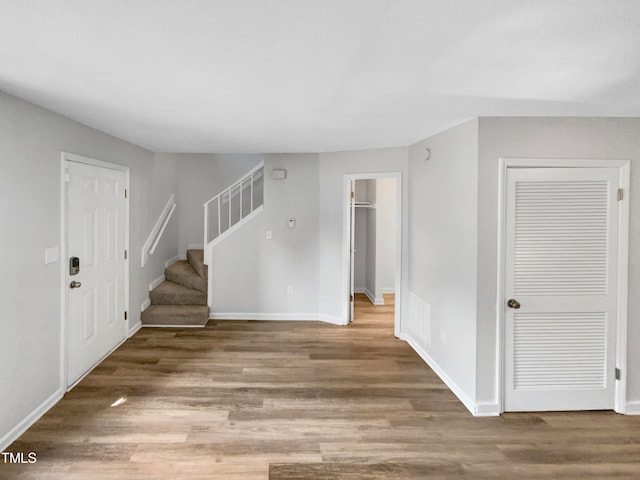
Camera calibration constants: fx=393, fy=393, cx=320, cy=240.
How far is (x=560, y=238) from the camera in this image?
10.0 ft

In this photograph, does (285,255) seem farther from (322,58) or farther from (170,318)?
(322,58)

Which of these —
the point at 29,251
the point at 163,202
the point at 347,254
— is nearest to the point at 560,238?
the point at 347,254

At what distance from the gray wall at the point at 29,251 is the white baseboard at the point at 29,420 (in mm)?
16

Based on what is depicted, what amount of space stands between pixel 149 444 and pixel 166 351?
1796 millimetres

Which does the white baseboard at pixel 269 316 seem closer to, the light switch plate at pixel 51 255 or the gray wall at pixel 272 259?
the gray wall at pixel 272 259

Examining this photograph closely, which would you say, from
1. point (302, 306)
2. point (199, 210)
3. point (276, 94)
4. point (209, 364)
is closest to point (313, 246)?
point (302, 306)

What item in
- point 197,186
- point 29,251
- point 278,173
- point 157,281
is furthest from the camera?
point 197,186

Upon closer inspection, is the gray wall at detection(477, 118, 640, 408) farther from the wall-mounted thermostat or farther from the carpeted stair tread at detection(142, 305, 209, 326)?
the carpeted stair tread at detection(142, 305, 209, 326)

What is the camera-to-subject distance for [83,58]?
1.93 metres

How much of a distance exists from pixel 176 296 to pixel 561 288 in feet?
15.1

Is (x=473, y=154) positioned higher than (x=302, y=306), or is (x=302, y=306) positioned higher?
(x=473, y=154)

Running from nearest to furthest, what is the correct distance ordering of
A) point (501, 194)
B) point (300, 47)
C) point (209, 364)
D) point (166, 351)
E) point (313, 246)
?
point (300, 47), point (501, 194), point (209, 364), point (166, 351), point (313, 246)

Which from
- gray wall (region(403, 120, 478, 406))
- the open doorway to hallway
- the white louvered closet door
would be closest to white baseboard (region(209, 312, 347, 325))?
the open doorway to hallway

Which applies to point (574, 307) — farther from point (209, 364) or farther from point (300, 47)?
point (209, 364)
